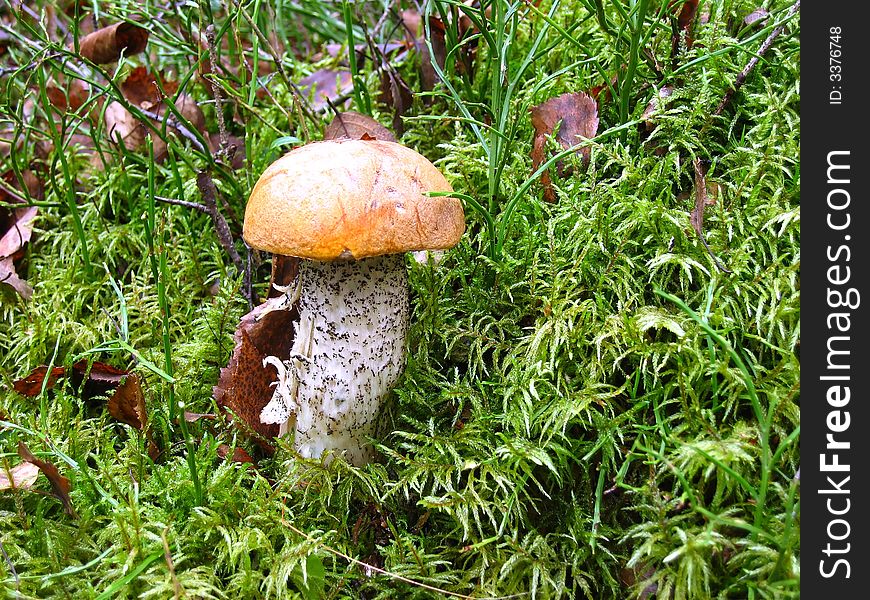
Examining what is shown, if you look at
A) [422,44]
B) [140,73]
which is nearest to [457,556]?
[422,44]

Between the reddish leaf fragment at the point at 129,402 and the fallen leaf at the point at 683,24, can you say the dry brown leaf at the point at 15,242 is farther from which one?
the fallen leaf at the point at 683,24

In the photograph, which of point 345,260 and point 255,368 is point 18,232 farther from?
point 345,260

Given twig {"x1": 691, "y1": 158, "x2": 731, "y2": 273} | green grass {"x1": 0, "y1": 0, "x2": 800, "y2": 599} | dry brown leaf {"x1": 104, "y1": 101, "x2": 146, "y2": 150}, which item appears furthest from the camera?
dry brown leaf {"x1": 104, "y1": 101, "x2": 146, "y2": 150}

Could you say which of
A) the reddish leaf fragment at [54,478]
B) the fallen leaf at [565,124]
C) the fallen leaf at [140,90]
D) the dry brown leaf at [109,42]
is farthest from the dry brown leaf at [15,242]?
the fallen leaf at [565,124]

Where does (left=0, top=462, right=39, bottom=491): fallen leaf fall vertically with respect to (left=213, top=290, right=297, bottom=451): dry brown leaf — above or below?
below

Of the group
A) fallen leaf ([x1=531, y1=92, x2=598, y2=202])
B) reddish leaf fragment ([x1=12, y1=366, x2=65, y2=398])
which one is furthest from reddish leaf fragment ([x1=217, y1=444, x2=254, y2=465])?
fallen leaf ([x1=531, y1=92, x2=598, y2=202])

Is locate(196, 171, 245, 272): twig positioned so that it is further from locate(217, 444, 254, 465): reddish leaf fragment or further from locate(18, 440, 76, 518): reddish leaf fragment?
locate(18, 440, 76, 518): reddish leaf fragment

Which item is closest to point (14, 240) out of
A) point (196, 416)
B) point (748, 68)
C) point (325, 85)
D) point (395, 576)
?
point (196, 416)
